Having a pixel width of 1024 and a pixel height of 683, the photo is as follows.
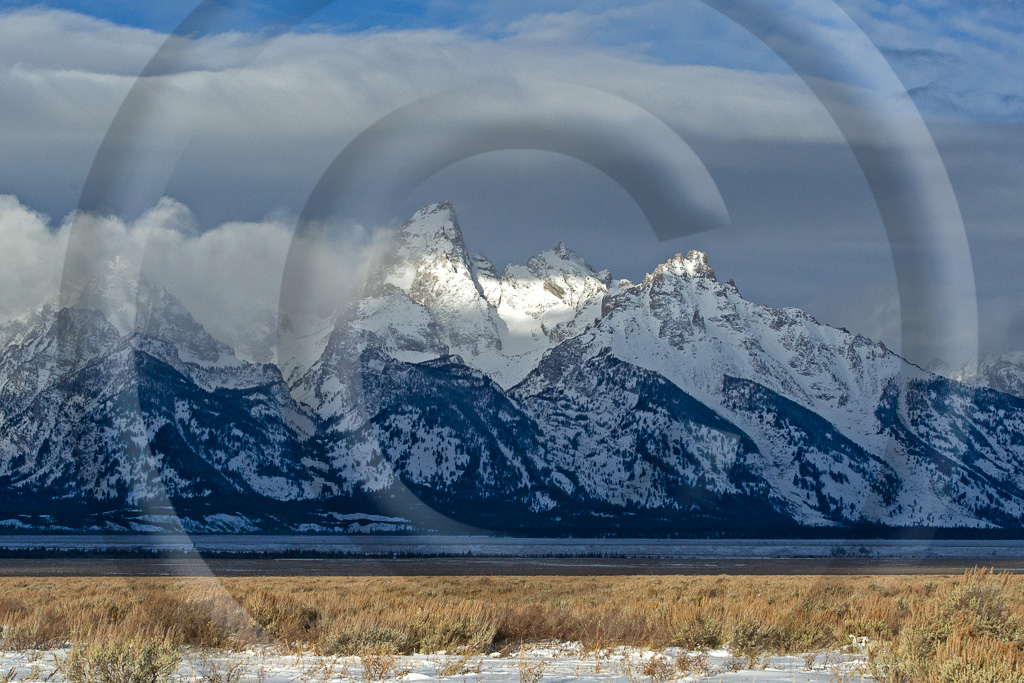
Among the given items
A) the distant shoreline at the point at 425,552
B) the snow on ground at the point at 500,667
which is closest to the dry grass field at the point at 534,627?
the snow on ground at the point at 500,667

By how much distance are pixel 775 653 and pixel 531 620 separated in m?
5.37

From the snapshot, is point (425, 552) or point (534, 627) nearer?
point (534, 627)

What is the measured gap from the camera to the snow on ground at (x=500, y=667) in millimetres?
15188

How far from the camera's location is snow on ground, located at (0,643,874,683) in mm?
15188

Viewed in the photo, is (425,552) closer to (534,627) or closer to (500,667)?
(534,627)

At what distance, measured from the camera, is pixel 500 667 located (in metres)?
16.9

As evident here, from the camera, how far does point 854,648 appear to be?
18734 millimetres

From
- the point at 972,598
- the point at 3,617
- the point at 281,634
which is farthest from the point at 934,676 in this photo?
the point at 3,617

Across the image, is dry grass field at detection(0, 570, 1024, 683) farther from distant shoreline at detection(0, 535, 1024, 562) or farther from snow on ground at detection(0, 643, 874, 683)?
distant shoreline at detection(0, 535, 1024, 562)

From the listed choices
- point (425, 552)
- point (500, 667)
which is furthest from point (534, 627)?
point (425, 552)

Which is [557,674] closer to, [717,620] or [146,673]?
[717,620]

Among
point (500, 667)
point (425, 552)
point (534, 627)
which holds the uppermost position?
point (500, 667)

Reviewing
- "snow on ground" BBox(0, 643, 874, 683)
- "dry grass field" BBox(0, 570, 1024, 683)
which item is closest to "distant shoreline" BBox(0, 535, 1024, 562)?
"dry grass field" BBox(0, 570, 1024, 683)

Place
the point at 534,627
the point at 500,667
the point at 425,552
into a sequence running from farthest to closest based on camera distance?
the point at 425,552 → the point at 534,627 → the point at 500,667
